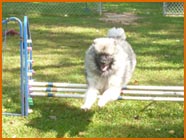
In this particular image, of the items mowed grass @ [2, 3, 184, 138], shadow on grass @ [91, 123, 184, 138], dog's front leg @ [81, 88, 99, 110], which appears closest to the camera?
dog's front leg @ [81, 88, 99, 110]

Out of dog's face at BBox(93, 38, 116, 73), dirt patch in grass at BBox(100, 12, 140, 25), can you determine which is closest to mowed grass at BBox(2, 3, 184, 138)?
dirt patch in grass at BBox(100, 12, 140, 25)

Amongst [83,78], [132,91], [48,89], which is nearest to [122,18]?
[83,78]

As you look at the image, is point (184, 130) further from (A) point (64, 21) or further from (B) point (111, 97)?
(A) point (64, 21)

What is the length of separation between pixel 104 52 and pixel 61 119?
1.31 meters

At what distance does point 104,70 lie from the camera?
575cm

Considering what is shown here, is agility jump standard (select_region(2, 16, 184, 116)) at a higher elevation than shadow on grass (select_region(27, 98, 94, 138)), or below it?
higher

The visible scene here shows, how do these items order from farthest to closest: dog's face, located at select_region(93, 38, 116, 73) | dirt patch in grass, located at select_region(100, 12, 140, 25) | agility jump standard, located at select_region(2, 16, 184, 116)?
dirt patch in grass, located at select_region(100, 12, 140, 25) < agility jump standard, located at select_region(2, 16, 184, 116) < dog's face, located at select_region(93, 38, 116, 73)

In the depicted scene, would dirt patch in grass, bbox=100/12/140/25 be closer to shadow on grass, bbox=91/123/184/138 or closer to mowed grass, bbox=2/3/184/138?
mowed grass, bbox=2/3/184/138

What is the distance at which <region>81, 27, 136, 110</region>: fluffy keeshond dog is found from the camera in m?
5.59

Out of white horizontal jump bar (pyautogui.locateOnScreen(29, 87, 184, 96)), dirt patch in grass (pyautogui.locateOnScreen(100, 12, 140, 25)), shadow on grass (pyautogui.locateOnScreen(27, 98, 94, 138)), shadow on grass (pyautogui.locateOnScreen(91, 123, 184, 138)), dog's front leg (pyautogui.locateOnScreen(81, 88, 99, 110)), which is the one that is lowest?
dirt patch in grass (pyautogui.locateOnScreen(100, 12, 140, 25))

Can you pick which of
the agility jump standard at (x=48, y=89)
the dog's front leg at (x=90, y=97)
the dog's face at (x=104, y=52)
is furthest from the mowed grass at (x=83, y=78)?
the dog's face at (x=104, y=52)

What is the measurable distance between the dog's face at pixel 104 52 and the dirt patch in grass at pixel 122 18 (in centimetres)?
1061

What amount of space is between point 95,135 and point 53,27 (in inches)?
377

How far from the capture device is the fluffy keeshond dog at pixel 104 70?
5586 mm
